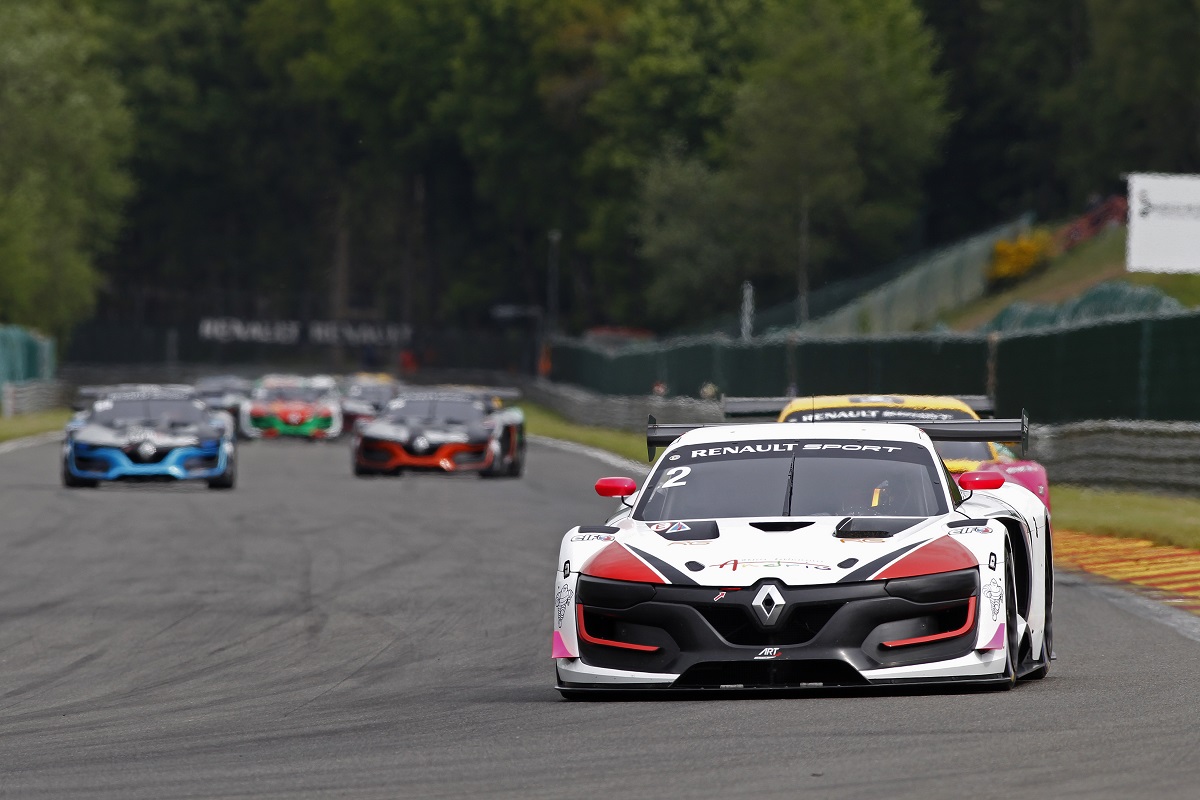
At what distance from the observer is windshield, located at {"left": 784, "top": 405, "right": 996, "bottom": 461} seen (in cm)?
1620

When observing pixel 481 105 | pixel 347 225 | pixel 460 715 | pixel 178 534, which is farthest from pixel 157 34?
pixel 460 715

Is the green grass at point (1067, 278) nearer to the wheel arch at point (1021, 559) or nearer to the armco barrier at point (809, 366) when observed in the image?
the armco barrier at point (809, 366)

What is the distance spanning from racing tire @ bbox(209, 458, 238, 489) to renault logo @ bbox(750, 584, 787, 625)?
19889 mm

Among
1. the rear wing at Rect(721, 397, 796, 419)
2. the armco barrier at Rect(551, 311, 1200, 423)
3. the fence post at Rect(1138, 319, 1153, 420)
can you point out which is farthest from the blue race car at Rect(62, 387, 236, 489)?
the rear wing at Rect(721, 397, 796, 419)

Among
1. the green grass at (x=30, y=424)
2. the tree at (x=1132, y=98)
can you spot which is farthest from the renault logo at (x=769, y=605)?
the tree at (x=1132, y=98)

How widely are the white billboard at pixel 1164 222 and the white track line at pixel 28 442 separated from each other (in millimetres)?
19769

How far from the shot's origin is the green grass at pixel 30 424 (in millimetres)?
46656

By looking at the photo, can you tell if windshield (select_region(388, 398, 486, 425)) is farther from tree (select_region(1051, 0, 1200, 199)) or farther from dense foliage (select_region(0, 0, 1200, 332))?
tree (select_region(1051, 0, 1200, 199))

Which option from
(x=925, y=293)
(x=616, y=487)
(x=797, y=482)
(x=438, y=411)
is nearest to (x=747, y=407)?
(x=616, y=487)

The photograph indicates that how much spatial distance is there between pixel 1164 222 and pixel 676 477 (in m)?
21.3

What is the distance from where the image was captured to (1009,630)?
9.35 m

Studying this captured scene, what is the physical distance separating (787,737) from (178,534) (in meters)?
13.7

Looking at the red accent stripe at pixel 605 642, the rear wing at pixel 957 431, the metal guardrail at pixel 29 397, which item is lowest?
the metal guardrail at pixel 29 397

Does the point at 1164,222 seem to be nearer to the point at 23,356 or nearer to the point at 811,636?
the point at 811,636
